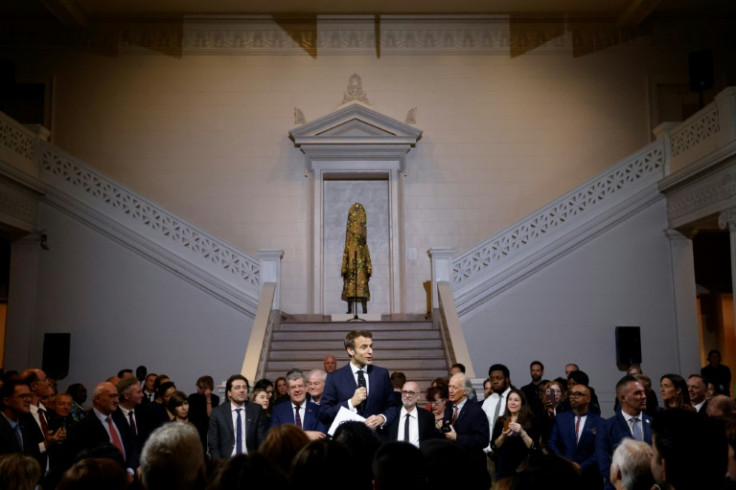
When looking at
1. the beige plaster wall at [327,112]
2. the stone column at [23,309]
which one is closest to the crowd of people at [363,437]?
the stone column at [23,309]

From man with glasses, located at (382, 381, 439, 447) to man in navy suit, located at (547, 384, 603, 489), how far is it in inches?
41.3

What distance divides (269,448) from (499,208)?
13399mm

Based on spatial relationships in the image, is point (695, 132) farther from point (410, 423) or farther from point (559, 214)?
point (410, 423)

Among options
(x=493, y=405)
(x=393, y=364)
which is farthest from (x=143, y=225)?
(x=493, y=405)

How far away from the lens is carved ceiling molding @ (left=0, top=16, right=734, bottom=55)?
16.8 m

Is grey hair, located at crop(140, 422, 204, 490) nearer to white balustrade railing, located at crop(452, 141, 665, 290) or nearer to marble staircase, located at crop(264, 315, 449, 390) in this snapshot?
marble staircase, located at crop(264, 315, 449, 390)

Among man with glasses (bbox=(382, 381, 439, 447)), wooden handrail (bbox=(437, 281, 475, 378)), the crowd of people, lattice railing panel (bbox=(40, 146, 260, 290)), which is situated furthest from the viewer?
lattice railing panel (bbox=(40, 146, 260, 290))

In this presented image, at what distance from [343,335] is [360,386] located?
23.6ft

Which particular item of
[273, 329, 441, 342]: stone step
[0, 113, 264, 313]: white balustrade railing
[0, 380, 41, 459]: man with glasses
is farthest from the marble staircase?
[0, 380, 41, 459]: man with glasses

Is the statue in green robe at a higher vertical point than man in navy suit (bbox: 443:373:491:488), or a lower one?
higher

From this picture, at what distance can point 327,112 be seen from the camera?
54.3 feet

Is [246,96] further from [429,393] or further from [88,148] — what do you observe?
[429,393]

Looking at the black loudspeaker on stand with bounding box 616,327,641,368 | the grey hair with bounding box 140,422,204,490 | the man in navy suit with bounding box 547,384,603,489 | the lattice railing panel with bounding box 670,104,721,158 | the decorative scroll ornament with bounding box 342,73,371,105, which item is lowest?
the man in navy suit with bounding box 547,384,603,489

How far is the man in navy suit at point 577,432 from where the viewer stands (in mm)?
5996
